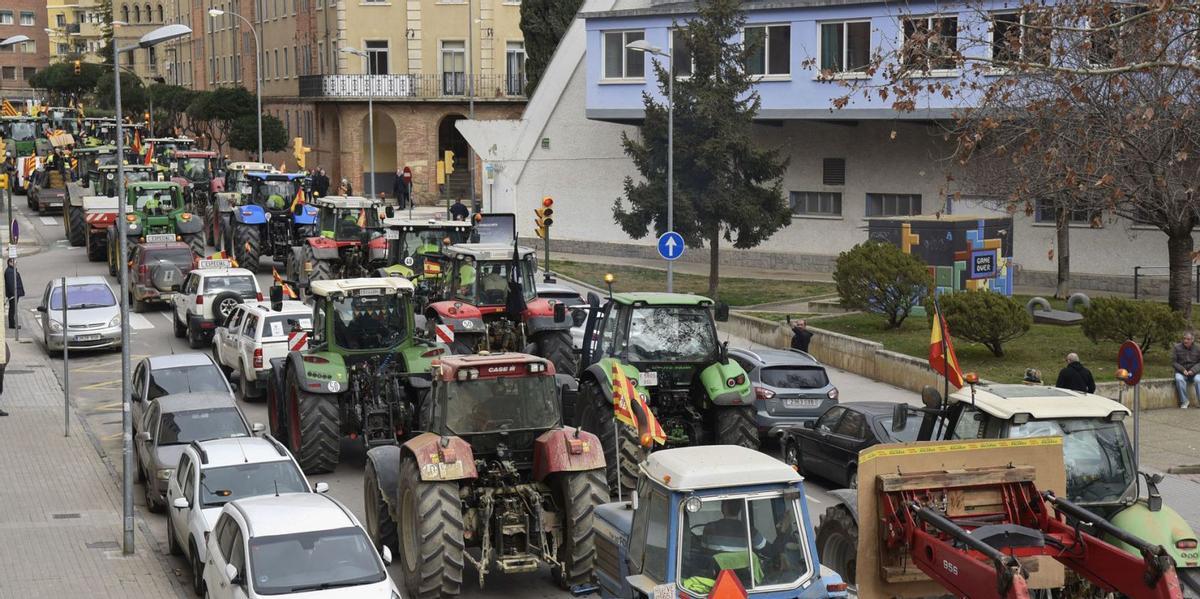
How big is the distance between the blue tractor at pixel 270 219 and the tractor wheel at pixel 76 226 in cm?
676

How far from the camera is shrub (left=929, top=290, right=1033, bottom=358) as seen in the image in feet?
83.6

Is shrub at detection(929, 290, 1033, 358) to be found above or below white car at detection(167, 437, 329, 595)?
above

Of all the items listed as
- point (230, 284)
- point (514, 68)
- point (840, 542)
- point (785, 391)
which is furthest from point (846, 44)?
point (514, 68)

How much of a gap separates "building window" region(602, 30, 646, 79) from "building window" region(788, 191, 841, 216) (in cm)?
566

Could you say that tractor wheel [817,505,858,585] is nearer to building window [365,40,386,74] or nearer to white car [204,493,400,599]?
white car [204,493,400,599]

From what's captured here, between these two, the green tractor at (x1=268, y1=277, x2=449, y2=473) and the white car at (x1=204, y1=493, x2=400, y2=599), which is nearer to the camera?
the white car at (x1=204, y1=493, x2=400, y2=599)

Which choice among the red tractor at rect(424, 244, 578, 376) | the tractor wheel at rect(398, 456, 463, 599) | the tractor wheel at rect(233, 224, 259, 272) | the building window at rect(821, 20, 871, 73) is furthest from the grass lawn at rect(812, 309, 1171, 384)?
the tractor wheel at rect(233, 224, 259, 272)

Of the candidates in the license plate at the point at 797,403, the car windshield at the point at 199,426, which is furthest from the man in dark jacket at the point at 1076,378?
the car windshield at the point at 199,426

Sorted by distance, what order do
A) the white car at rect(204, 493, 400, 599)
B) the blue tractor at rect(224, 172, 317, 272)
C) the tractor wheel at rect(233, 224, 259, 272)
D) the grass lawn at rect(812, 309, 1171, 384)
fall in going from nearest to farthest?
1. the white car at rect(204, 493, 400, 599)
2. the grass lawn at rect(812, 309, 1171, 384)
3. the tractor wheel at rect(233, 224, 259, 272)
4. the blue tractor at rect(224, 172, 317, 272)

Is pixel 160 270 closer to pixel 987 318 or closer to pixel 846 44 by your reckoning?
pixel 846 44

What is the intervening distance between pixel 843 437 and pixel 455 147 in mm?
50829

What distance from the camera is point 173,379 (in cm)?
2191

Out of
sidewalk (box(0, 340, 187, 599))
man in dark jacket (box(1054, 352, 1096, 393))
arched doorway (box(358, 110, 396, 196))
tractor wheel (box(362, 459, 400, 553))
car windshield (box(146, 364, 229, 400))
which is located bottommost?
sidewalk (box(0, 340, 187, 599))

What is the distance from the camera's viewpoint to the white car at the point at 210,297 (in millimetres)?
28859
